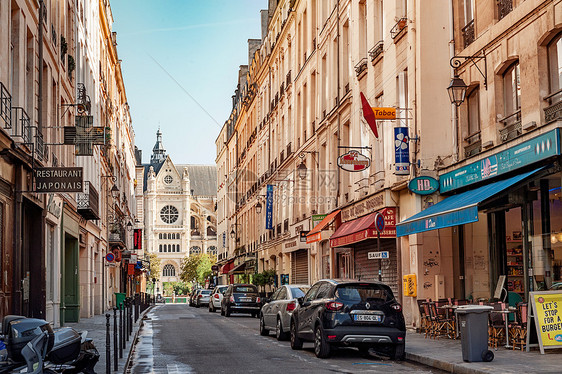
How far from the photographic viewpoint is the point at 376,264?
84.7 feet

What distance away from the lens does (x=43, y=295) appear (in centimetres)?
1944

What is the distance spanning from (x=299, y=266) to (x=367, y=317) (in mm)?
A: 25244

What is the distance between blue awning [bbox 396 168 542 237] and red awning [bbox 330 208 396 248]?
3.24 metres

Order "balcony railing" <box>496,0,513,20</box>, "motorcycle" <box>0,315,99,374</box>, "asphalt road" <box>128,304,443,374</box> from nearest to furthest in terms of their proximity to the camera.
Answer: "motorcycle" <box>0,315,99,374</box> → "asphalt road" <box>128,304,443,374</box> → "balcony railing" <box>496,0,513,20</box>

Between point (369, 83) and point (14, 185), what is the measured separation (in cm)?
1323

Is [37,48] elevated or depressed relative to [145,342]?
elevated

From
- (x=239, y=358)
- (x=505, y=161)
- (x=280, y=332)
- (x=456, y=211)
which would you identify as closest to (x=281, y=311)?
(x=280, y=332)

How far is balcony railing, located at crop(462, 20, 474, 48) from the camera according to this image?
1934cm

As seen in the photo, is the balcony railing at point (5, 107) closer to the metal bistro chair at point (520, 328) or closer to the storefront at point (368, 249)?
the storefront at point (368, 249)

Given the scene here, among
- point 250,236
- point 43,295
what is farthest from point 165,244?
point 43,295

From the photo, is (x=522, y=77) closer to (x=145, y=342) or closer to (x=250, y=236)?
(x=145, y=342)

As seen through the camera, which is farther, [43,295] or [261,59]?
[261,59]

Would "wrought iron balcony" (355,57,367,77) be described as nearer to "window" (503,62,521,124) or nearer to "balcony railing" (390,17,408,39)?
"balcony railing" (390,17,408,39)

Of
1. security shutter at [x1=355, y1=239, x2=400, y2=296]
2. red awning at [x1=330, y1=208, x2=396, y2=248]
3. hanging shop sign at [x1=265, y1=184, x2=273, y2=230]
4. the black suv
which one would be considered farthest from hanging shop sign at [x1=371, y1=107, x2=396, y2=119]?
hanging shop sign at [x1=265, y1=184, x2=273, y2=230]
